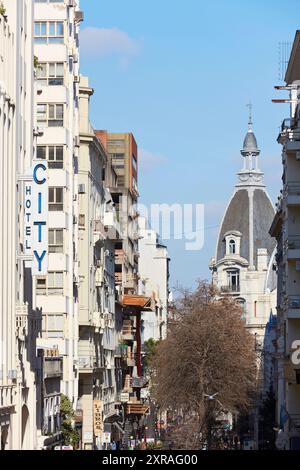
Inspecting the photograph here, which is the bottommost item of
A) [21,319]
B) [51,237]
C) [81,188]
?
[21,319]

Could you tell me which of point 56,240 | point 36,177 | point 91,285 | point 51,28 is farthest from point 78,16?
point 36,177

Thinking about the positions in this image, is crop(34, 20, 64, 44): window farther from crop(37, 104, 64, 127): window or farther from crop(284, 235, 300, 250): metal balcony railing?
crop(284, 235, 300, 250): metal balcony railing

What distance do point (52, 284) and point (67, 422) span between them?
7.21 m

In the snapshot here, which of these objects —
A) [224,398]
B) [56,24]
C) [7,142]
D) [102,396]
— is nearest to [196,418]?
[224,398]

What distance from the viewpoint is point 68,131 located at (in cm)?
7775

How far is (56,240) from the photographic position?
77.1 meters

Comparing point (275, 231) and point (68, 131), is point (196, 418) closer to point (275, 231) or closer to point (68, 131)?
point (275, 231)

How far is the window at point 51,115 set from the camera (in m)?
76.8

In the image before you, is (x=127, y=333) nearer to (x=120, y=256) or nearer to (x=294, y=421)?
(x=120, y=256)

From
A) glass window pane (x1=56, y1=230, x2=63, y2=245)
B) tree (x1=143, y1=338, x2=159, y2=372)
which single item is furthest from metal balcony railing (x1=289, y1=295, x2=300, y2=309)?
tree (x1=143, y1=338, x2=159, y2=372)

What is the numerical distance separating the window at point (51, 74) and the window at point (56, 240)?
23.6ft

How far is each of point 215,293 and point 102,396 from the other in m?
21.0

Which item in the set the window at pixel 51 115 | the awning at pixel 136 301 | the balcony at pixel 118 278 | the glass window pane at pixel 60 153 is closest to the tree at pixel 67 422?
the glass window pane at pixel 60 153
